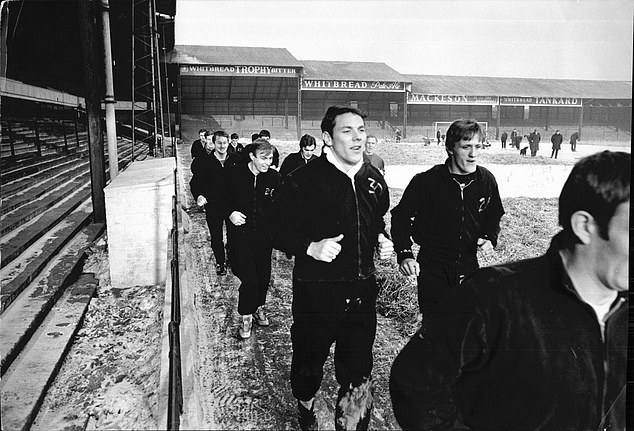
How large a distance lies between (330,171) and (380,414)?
1014 millimetres

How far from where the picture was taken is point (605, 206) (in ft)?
2.91

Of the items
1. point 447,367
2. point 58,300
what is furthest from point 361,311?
point 58,300

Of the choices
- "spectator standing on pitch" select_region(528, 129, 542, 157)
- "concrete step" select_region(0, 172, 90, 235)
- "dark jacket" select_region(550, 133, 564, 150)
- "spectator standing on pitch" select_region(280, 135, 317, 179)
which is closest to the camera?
"dark jacket" select_region(550, 133, 564, 150)

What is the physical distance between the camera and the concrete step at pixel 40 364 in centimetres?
192

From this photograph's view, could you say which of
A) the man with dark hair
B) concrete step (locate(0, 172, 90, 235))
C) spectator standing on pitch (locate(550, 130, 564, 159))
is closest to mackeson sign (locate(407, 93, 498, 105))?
spectator standing on pitch (locate(550, 130, 564, 159))

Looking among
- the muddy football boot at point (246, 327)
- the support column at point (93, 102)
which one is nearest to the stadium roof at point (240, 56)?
the muddy football boot at point (246, 327)

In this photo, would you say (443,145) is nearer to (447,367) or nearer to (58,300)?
(447,367)

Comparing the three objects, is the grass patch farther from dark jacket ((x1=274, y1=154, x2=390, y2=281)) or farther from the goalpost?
dark jacket ((x1=274, y1=154, x2=390, y2=281))

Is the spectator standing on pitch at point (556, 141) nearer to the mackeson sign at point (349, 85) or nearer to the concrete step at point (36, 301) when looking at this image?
the mackeson sign at point (349, 85)

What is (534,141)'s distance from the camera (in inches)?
63.9

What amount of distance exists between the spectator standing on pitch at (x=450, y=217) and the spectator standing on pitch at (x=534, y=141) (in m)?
0.15

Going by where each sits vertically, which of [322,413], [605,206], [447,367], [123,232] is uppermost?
[605,206]

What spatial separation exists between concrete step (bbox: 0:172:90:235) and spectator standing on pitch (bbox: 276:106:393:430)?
9.17ft

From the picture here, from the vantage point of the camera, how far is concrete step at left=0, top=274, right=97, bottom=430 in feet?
6.30
